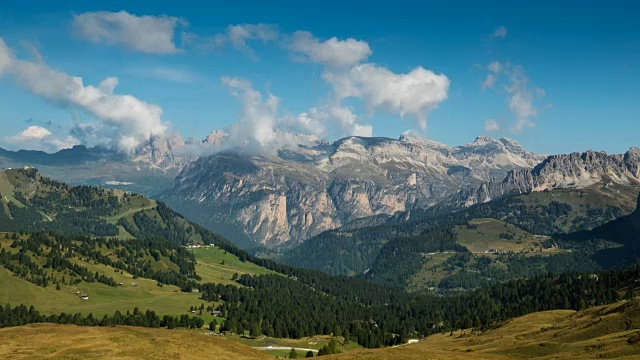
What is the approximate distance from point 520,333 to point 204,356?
111419mm

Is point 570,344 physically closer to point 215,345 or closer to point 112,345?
point 215,345

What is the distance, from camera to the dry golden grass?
112 m

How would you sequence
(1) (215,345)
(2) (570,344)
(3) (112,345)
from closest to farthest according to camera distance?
(3) (112,345), (1) (215,345), (2) (570,344)

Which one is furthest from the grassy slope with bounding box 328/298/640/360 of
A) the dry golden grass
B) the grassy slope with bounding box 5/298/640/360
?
the dry golden grass

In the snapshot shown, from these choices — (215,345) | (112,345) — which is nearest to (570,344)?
(215,345)

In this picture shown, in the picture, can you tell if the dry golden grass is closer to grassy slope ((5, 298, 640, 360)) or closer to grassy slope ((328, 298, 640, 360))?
grassy slope ((5, 298, 640, 360))

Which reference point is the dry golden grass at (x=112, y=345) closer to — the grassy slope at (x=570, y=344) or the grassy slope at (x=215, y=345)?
the grassy slope at (x=215, y=345)

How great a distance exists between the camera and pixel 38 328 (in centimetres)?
14738

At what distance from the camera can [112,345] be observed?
11919cm

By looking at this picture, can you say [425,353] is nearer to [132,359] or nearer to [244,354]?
[244,354]

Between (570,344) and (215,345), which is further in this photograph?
(570,344)

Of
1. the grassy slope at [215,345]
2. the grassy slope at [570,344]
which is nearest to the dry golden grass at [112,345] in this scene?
the grassy slope at [215,345]

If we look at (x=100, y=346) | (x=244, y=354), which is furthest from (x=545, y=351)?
(x=100, y=346)

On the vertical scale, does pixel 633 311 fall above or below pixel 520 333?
above
